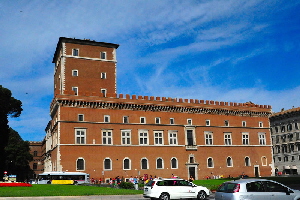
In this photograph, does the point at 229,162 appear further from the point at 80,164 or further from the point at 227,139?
the point at 80,164

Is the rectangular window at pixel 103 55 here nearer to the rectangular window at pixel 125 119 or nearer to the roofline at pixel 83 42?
the roofline at pixel 83 42

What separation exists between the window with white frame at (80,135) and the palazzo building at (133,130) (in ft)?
0.41

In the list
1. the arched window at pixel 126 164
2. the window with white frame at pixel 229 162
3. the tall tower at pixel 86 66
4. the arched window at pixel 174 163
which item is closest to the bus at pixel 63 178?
the arched window at pixel 126 164

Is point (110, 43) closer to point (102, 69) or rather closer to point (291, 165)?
point (102, 69)

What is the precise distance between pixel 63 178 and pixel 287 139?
48519 millimetres

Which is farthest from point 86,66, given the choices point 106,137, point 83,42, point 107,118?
point 106,137

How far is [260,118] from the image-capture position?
194 feet

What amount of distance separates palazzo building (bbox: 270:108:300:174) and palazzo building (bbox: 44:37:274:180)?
46.2 feet

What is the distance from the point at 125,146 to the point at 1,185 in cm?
2125

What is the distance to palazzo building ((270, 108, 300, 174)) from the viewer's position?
227 ft

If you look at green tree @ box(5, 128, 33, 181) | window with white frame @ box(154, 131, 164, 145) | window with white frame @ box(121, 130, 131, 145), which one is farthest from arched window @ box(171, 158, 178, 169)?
Answer: green tree @ box(5, 128, 33, 181)

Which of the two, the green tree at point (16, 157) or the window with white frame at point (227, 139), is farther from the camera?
the green tree at point (16, 157)

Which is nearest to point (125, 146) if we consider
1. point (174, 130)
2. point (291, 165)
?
point (174, 130)

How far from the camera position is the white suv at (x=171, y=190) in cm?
2112
